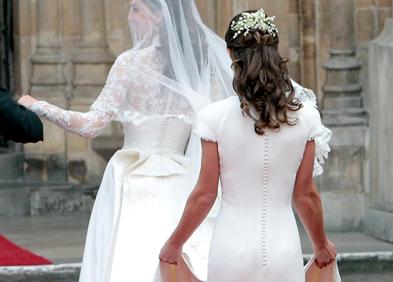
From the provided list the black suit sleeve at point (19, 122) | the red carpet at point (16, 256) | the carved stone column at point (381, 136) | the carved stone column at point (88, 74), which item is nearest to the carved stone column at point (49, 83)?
the carved stone column at point (88, 74)

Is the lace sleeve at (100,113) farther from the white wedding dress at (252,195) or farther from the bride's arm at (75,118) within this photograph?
the white wedding dress at (252,195)

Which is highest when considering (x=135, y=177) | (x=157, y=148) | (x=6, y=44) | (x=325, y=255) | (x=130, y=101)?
(x=6, y=44)

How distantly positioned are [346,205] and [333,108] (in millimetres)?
927

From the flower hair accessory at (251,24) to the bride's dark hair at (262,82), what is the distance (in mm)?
20

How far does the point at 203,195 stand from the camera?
5.92 m

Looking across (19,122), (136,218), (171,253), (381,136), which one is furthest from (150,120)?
(381,136)

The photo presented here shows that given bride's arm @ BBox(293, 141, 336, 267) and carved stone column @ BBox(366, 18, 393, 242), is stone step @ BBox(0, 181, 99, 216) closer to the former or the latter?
carved stone column @ BBox(366, 18, 393, 242)

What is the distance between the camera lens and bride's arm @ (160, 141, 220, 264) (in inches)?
232

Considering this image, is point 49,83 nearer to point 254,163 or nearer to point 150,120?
point 150,120

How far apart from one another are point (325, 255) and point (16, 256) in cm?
526

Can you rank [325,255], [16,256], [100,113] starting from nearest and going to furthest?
[325,255] → [100,113] → [16,256]

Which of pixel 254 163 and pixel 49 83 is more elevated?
pixel 49 83

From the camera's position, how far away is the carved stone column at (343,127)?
12445mm

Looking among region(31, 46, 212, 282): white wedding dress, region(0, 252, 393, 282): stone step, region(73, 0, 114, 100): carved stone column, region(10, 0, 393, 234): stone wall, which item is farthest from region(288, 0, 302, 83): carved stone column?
region(31, 46, 212, 282): white wedding dress
